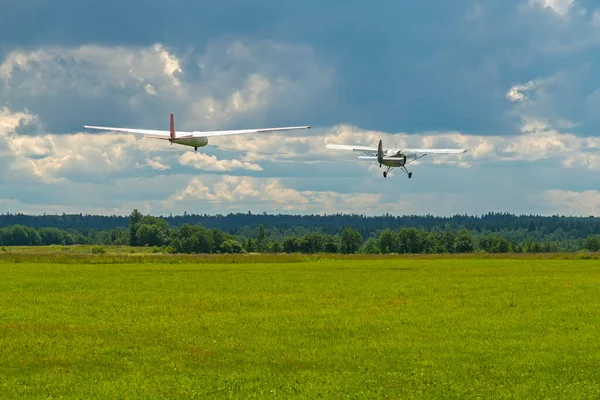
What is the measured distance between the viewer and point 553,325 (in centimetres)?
3053

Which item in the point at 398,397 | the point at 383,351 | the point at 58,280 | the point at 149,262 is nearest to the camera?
the point at 398,397

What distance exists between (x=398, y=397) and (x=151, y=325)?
13.5 m

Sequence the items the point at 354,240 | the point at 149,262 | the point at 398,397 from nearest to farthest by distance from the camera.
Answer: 1. the point at 398,397
2. the point at 149,262
3. the point at 354,240

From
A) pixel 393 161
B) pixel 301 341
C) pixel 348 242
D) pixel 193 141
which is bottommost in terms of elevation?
pixel 301 341

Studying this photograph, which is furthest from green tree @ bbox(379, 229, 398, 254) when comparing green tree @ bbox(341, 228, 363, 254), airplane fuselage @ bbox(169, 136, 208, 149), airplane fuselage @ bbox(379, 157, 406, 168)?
airplane fuselage @ bbox(169, 136, 208, 149)

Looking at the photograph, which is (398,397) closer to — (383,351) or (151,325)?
(383,351)

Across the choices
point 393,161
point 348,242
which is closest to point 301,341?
point 393,161

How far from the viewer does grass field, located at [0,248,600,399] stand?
20.8 meters

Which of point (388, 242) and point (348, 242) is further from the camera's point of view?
point (348, 242)

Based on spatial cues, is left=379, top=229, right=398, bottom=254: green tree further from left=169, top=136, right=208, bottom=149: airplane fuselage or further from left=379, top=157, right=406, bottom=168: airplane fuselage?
left=169, top=136, right=208, bottom=149: airplane fuselage

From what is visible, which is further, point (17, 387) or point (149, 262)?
point (149, 262)

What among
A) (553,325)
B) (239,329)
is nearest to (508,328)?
(553,325)

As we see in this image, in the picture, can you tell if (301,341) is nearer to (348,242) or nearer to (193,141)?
(193,141)

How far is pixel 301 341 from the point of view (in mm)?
27172
